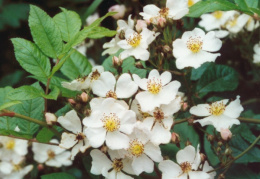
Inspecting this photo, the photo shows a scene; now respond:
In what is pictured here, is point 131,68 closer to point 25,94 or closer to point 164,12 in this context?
point 164,12

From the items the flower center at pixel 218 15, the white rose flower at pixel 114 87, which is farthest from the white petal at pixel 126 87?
the flower center at pixel 218 15

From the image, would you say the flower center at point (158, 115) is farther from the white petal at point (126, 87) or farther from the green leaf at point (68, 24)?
the green leaf at point (68, 24)

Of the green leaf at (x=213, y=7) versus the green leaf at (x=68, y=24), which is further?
the green leaf at (x=68, y=24)

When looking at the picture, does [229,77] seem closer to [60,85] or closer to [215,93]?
[215,93]

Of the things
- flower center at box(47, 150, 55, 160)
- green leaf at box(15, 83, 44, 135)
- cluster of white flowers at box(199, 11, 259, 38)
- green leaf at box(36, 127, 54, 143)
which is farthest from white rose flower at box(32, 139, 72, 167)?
cluster of white flowers at box(199, 11, 259, 38)

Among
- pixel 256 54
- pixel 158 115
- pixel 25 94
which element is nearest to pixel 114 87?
pixel 158 115

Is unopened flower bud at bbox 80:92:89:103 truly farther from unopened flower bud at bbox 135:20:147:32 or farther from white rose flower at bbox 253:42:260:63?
white rose flower at bbox 253:42:260:63

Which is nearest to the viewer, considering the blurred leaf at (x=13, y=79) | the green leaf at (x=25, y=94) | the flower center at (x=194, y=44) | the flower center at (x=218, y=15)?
the green leaf at (x=25, y=94)
